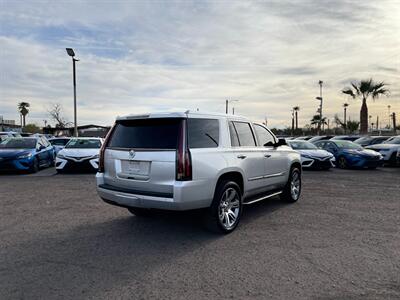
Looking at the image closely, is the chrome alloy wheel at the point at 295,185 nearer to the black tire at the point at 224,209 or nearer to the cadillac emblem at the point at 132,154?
the black tire at the point at 224,209

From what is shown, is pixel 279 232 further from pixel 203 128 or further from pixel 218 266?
pixel 203 128

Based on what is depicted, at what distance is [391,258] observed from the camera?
3955mm

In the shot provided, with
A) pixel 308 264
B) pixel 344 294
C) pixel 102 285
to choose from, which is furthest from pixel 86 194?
pixel 344 294

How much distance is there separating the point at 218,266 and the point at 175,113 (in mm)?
2120

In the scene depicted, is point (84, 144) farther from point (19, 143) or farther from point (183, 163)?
point (183, 163)

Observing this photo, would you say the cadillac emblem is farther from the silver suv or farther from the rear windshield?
the rear windshield

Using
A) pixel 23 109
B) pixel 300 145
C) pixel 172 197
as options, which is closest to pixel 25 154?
pixel 172 197

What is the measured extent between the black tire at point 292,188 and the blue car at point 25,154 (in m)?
9.64

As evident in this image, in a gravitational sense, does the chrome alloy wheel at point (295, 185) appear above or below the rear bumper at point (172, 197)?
below

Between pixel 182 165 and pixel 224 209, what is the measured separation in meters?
1.20

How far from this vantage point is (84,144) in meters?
12.8

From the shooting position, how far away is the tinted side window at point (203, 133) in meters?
4.41

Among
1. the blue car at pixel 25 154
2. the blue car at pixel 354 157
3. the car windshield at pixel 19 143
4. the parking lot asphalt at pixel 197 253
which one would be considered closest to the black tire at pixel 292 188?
the parking lot asphalt at pixel 197 253

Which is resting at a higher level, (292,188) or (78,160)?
(78,160)
